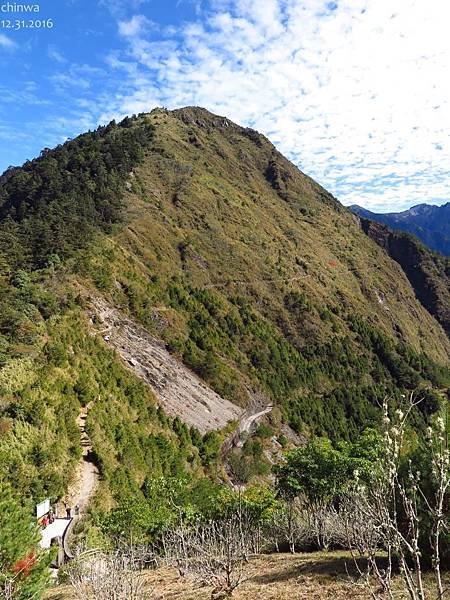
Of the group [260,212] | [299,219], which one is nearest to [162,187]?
[260,212]

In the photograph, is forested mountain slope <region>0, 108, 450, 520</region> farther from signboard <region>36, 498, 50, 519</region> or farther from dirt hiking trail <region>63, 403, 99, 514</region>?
signboard <region>36, 498, 50, 519</region>

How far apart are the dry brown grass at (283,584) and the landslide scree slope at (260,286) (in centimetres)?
4291

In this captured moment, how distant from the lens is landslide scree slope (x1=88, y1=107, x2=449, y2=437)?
228 ft

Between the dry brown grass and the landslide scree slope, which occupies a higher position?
the landslide scree slope

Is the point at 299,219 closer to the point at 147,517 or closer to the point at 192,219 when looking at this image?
the point at 192,219

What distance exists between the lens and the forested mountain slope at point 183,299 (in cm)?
3484

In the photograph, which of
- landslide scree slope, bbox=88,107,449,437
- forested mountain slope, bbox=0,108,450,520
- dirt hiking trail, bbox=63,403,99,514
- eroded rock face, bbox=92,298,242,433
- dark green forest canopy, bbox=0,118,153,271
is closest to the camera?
dirt hiking trail, bbox=63,403,99,514

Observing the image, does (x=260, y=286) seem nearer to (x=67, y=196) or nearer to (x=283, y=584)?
(x=67, y=196)

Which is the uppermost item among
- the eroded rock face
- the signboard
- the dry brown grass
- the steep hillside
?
the steep hillside

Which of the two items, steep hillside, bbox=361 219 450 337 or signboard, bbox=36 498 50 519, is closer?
signboard, bbox=36 498 50 519

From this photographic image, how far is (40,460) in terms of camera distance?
27.8 m

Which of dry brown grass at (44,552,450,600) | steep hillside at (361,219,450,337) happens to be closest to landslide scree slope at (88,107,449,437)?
steep hillside at (361,219,450,337)

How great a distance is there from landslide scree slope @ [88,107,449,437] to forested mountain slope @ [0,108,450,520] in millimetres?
463

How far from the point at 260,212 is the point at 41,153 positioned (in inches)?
2408
